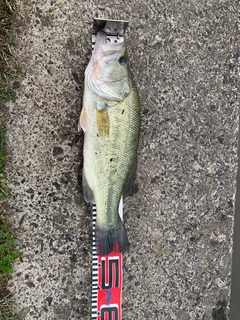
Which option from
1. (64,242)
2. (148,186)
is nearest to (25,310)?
(64,242)

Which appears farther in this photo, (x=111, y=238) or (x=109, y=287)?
(x=109, y=287)

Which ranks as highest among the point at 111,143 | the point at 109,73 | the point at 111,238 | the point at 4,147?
the point at 109,73

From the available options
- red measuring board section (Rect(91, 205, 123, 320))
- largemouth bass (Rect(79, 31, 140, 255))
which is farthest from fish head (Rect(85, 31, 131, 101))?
red measuring board section (Rect(91, 205, 123, 320))

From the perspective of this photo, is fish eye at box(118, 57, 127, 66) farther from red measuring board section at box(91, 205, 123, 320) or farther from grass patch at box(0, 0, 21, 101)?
red measuring board section at box(91, 205, 123, 320)

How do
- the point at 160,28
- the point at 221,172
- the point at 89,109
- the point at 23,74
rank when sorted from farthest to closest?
the point at 221,172 < the point at 160,28 < the point at 23,74 < the point at 89,109

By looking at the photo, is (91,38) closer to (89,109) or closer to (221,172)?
(89,109)

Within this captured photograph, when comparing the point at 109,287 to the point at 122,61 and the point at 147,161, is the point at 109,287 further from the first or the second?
the point at 122,61

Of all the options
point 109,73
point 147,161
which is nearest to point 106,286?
point 147,161
